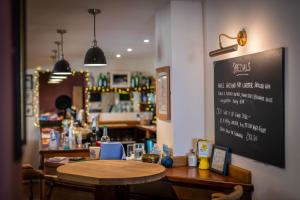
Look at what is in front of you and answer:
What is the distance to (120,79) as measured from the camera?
10.1m

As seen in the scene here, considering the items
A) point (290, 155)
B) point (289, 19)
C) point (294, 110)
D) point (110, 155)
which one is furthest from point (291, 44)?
point (110, 155)

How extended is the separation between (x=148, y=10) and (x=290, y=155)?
8.22 feet

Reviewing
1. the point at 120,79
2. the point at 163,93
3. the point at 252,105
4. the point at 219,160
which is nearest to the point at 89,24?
the point at 163,93

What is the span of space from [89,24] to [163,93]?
160cm

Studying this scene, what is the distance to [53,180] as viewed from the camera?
443 centimetres

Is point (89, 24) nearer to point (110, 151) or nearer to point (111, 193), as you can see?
point (110, 151)

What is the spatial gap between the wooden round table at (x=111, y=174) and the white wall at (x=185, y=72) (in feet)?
2.29

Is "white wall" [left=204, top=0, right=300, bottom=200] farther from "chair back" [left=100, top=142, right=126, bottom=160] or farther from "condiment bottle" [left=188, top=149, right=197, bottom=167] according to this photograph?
"chair back" [left=100, top=142, right=126, bottom=160]

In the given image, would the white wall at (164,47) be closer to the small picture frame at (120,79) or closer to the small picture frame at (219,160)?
the small picture frame at (219,160)

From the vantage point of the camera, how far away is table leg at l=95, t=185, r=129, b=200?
371cm

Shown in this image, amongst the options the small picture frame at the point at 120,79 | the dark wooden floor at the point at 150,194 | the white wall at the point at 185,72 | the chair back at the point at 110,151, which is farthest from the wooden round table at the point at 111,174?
the small picture frame at the point at 120,79

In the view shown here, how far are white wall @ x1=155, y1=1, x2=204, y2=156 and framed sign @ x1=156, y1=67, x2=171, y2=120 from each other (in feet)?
0.27

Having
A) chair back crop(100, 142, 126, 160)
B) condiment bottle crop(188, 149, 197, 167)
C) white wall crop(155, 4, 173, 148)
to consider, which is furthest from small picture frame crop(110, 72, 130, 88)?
condiment bottle crop(188, 149, 197, 167)

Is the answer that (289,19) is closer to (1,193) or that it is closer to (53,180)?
(1,193)
